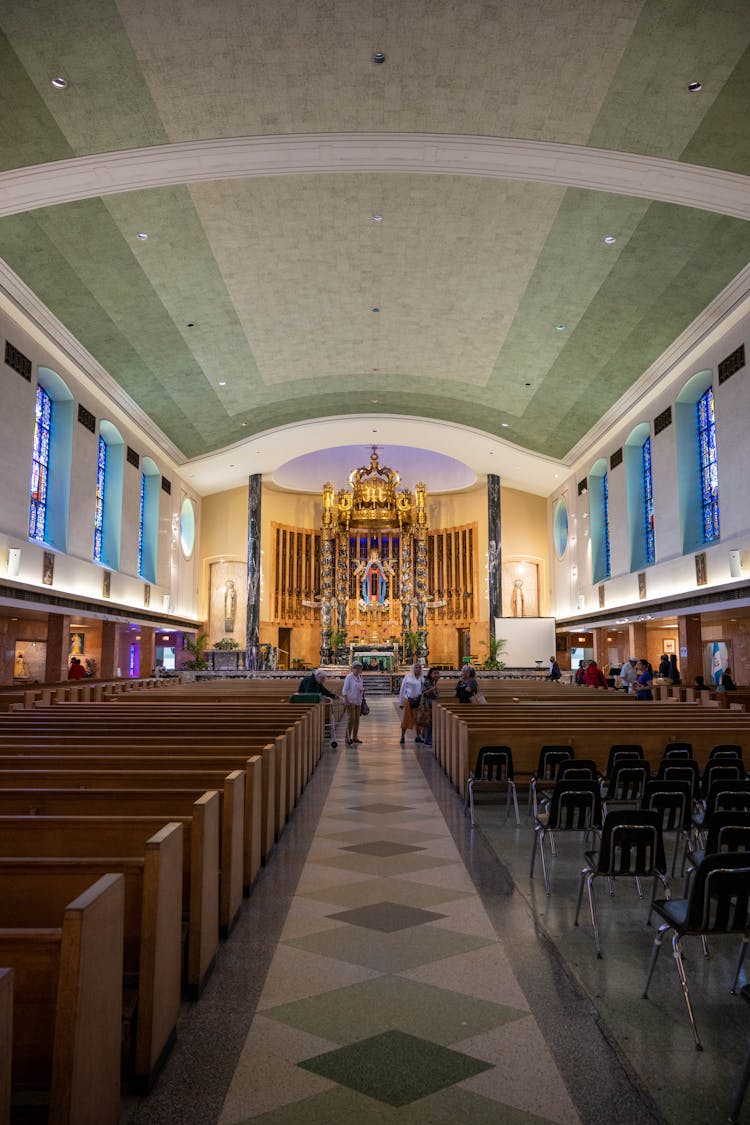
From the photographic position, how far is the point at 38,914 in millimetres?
2154

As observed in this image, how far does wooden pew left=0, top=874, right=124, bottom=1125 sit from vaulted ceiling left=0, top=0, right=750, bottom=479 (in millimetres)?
9289

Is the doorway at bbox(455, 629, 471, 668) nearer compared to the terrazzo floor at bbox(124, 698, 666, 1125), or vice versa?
the terrazzo floor at bbox(124, 698, 666, 1125)

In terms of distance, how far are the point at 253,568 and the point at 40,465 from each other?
419 inches

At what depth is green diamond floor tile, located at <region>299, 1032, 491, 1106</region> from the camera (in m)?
2.21

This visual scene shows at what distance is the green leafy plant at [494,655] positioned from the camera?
23531mm

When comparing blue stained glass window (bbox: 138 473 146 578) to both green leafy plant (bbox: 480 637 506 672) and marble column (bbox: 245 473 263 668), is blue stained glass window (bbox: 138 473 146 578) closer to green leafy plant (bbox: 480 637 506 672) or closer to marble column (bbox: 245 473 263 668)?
marble column (bbox: 245 473 263 668)

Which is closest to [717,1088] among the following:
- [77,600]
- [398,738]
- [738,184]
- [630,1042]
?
[630,1042]

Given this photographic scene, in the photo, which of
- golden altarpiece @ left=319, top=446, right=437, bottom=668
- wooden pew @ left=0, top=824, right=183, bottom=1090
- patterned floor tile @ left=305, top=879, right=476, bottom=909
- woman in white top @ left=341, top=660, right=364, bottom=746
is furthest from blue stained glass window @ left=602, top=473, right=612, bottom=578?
wooden pew @ left=0, top=824, right=183, bottom=1090

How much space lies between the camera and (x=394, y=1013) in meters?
2.68

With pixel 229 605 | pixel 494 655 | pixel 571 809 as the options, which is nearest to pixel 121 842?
pixel 571 809

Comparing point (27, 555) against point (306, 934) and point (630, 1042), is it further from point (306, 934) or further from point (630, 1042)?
point (630, 1042)

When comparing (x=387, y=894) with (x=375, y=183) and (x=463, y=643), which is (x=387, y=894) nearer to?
(x=375, y=183)

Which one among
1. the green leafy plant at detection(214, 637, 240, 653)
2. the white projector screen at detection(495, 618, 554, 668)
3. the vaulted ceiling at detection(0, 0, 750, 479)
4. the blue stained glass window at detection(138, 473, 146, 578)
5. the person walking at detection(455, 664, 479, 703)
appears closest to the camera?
the vaulted ceiling at detection(0, 0, 750, 479)

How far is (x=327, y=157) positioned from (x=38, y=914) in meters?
10.7
